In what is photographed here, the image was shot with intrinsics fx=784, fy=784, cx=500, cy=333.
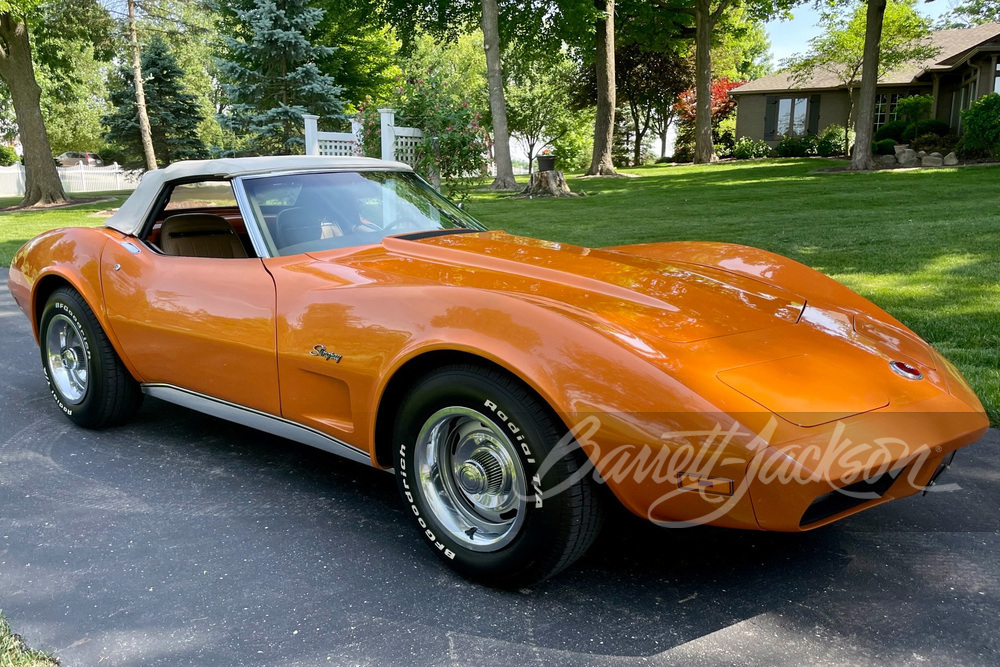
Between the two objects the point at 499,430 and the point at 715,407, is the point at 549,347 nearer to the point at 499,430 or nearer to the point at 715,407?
the point at 499,430

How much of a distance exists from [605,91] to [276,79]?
397 inches

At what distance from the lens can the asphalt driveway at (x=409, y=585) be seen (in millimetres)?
2135

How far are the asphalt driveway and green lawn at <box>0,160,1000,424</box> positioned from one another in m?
1.72

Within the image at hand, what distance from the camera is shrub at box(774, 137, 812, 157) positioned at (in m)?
32.6

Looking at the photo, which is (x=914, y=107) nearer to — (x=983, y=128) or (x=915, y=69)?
(x=915, y=69)

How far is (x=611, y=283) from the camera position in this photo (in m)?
2.76

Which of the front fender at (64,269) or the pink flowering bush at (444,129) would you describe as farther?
the pink flowering bush at (444,129)

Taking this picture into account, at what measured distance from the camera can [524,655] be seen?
2102 millimetres

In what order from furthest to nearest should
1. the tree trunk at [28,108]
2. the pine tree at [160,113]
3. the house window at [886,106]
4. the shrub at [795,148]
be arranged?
1. the house window at [886,106]
2. the shrub at [795,148]
3. the pine tree at [160,113]
4. the tree trunk at [28,108]

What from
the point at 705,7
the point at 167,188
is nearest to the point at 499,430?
the point at 167,188

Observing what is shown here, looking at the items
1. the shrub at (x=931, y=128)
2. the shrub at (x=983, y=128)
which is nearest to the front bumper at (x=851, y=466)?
the shrub at (x=983, y=128)

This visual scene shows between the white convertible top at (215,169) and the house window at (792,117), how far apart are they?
3876cm

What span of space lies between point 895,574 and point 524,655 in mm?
1250

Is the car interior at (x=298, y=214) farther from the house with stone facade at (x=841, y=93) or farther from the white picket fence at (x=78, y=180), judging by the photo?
the white picket fence at (x=78, y=180)
